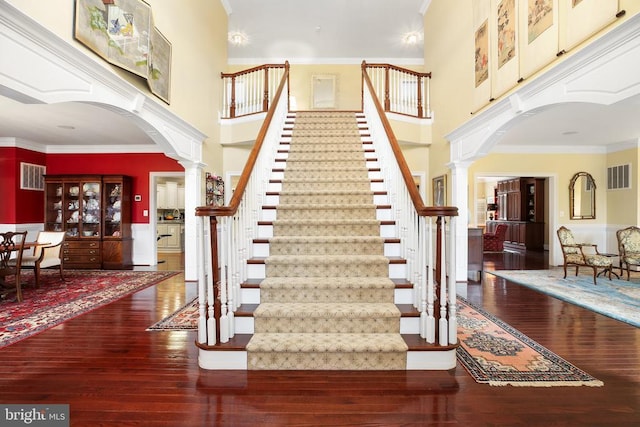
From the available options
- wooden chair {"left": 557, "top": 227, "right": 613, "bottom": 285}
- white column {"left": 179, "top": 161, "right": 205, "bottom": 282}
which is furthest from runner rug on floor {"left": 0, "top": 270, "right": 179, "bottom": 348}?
Result: wooden chair {"left": 557, "top": 227, "right": 613, "bottom": 285}

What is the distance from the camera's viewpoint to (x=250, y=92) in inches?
285

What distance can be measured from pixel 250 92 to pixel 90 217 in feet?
14.7

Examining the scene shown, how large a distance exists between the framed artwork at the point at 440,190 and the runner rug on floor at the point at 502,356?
289 cm

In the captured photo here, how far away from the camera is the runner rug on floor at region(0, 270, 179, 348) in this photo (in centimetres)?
329

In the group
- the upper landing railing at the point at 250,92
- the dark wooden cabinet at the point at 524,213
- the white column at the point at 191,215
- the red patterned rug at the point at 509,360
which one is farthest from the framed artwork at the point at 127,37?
the dark wooden cabinet at the point at 524,213

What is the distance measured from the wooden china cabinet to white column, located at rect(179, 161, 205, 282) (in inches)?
97.7

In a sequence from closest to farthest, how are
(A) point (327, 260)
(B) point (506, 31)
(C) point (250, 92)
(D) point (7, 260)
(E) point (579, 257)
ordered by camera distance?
(A) point (327, 260)
(B) point (506, 31)
(D) point (7, 260)
(E) point (579, 257)
(C) point (250, 92)

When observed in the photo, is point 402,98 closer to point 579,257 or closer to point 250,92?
point 250,92

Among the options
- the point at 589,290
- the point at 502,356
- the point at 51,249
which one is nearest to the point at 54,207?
the point at 51,249

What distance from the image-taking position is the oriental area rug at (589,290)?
383cm

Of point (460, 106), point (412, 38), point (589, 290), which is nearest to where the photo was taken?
point (589, 290)

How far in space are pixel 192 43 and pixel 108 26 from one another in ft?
7.80

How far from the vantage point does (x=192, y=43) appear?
17.6 feet

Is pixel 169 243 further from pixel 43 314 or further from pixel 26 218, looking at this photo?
pixel 43 314
